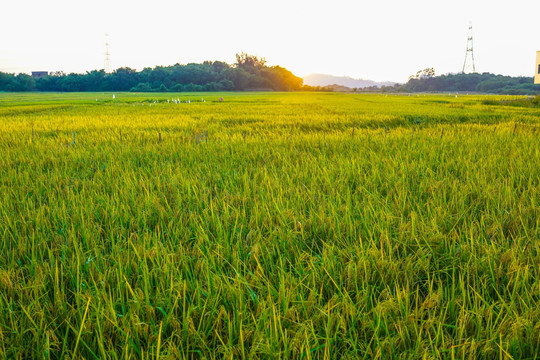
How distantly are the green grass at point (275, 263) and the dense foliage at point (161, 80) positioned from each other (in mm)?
63145

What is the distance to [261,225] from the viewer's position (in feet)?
5.94

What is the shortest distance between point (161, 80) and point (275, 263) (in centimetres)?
7403

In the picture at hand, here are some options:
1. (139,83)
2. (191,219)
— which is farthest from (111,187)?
(139,83)

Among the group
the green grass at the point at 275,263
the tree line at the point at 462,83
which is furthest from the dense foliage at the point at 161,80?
the green grass at the point at 275,263

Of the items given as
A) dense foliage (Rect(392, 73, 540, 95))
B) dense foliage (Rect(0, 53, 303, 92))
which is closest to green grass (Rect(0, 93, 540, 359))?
dense foliage (Rect(0, 53, 303, 92))

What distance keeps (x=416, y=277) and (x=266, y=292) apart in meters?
0.58

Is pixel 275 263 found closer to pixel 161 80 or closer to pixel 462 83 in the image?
pixel 161 80

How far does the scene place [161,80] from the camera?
226ft

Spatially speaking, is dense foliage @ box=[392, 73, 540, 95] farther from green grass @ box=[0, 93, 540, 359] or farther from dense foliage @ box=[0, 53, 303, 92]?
green grass @ box=[0, 93, 540, 359]

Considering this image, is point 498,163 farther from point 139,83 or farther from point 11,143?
point 139,83

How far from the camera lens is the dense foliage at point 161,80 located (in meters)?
61.8

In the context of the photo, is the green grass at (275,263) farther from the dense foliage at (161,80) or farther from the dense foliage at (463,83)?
the dense foliage at (463,83)

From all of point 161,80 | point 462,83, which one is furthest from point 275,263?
point 462,83

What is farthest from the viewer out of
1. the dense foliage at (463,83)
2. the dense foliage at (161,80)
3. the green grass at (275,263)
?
the dense foliage at (463,83)
